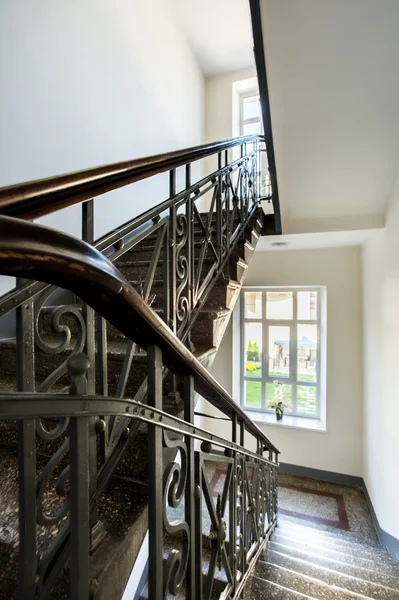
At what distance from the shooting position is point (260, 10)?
163 centimetres

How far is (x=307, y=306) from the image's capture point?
14.6 feet

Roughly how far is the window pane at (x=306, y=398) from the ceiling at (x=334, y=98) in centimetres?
281

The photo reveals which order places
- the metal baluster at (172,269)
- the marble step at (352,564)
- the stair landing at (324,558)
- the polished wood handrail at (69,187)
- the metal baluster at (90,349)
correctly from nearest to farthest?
1. the polished wood handrail at (69,187)
2. the metal baluster at (90,349)
3. the metal baluster at (172,269)
4. the stair landing at (324,558)
5. the marble step at (352,564)

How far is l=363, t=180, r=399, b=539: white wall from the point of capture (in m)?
2.44

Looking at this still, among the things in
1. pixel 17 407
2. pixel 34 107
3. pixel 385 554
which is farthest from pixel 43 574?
pixel 385 554

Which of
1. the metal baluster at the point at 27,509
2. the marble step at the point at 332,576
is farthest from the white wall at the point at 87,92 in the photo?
the marble step at the point at 332,576

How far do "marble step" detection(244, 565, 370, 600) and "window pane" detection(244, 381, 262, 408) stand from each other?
310cm

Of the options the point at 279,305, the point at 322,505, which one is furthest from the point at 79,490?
the point at 279,305

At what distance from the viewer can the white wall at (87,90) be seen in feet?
5.48

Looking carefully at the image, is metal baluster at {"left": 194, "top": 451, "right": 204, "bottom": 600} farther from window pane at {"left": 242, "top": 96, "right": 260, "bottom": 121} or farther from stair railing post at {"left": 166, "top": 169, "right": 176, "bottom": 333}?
window pane at {"left": 242, "top": 96, "right": 260, "bottom": 121}

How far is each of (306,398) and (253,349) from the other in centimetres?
110

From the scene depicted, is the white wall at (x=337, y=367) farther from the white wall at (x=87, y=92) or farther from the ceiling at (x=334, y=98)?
the white wall at (x=87, y=92)

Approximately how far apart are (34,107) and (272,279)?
11.6ft

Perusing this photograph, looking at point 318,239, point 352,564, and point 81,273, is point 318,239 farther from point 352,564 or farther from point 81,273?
point 81,273
